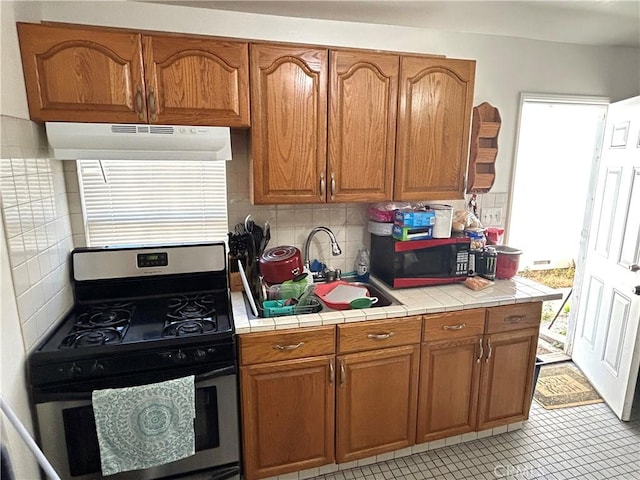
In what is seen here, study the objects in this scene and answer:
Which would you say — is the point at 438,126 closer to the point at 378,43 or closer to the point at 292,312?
the point at 378,43

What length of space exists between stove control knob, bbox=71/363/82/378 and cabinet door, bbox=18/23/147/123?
1.00 meters

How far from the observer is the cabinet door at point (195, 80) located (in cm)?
162

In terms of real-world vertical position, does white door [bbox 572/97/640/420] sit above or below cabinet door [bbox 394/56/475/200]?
below

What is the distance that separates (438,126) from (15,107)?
6.23 ft

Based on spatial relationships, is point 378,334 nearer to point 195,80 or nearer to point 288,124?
point 288,124

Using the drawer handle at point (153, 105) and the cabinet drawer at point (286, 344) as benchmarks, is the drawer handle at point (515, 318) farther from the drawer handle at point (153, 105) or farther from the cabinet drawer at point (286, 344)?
the drawer handle at point (153, 105)

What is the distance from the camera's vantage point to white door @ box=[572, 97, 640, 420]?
88.4 inches

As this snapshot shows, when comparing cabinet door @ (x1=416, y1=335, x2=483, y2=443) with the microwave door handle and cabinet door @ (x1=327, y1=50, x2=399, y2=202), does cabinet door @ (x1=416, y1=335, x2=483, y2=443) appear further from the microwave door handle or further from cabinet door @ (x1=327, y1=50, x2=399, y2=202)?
cabinet door @ (x1=327, y1=50, x2=399, y2=202)

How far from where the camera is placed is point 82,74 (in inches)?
61.2

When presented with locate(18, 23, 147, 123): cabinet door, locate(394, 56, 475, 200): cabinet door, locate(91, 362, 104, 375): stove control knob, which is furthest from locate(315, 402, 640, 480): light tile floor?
locate(18, 23, 147, 123): cabinet door

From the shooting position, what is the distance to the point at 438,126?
204cm

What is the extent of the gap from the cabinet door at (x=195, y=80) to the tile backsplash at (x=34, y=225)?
1.61 ft

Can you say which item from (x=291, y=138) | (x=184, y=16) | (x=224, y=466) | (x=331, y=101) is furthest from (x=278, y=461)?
(x=184, y=16)

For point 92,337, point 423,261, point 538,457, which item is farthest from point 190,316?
point 538,457
